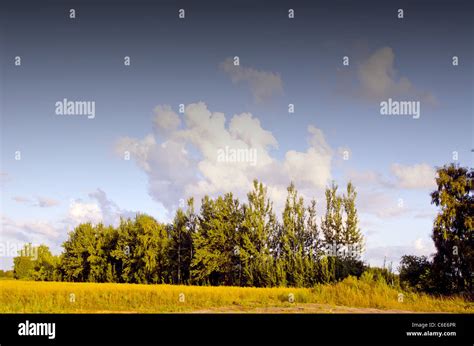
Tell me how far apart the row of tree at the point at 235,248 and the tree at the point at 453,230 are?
1890cm

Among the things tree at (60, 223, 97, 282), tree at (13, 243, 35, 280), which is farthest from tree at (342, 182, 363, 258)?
tree at (13, 243, 35, 280)

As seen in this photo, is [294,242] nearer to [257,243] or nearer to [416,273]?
[257,243]

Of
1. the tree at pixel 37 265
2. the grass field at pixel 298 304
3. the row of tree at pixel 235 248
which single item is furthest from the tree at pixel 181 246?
the grass field at pixel 298 304

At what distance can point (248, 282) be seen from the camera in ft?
165

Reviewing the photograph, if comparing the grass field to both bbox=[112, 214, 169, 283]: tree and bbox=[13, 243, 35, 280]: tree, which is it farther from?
bbox=[13, 243, 35, 280]: tree

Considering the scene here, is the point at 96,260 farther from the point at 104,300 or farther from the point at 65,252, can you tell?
the point at 104,300

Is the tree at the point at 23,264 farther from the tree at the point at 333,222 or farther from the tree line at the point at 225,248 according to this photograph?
the tree at the point at 333,222

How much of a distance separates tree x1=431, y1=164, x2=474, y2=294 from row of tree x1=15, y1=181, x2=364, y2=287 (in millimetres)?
18899

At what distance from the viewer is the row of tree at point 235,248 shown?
48.8m

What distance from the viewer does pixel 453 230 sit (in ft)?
84.8

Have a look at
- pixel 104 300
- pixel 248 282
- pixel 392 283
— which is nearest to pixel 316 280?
pixel 248 282

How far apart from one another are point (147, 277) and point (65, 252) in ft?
58.6

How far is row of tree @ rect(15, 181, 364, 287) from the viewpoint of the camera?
160 feet

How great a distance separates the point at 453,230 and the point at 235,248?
98.3 ft
